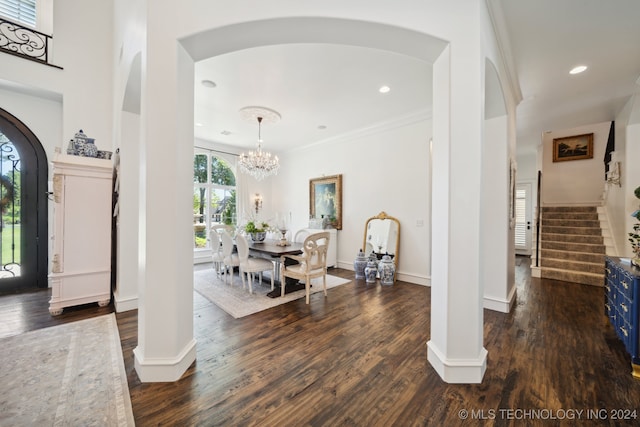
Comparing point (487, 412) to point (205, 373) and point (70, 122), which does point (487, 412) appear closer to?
point (205, 373)

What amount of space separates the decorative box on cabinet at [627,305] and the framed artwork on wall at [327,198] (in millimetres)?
4182

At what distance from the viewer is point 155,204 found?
180 cm

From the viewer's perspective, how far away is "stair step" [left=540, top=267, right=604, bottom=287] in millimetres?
4488

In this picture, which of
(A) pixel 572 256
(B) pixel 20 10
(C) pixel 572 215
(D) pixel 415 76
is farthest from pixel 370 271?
(B) pixel 20 10

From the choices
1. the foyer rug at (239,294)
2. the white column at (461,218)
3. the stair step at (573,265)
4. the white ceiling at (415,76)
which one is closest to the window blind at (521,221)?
the stair step at (573,265)

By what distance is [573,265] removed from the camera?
192 inches

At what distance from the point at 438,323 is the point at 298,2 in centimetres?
264

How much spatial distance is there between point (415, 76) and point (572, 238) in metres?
5.37

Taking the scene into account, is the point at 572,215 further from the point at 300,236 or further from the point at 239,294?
the point at 239,294

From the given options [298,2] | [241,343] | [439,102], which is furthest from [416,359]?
[298,2]

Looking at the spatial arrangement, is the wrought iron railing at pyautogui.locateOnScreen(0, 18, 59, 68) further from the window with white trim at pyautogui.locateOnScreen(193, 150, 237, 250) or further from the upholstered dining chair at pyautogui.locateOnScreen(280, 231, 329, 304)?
the upholstered dining chair at pyautogui.locateOnScreen(280, 231, 329, 304)

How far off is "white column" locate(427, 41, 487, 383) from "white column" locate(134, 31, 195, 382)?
6.63ft

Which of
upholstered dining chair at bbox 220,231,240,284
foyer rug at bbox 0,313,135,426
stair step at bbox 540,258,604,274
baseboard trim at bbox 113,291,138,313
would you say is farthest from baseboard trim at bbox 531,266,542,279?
baseboard trim at bbox 113,291,138,313

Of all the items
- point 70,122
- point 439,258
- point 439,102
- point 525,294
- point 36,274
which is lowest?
point 525,294
